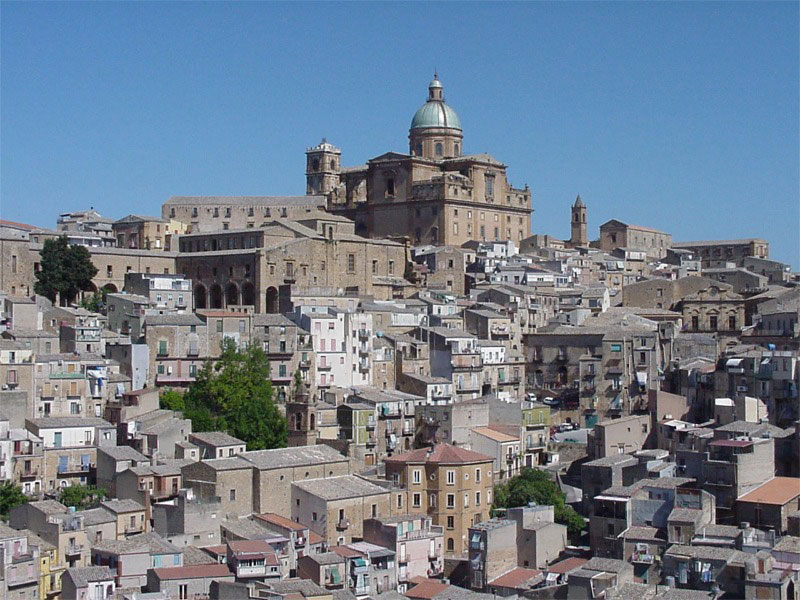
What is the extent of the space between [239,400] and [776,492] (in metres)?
17.3

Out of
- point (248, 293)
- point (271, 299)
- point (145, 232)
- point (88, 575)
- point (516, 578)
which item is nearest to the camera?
point (88, 575)

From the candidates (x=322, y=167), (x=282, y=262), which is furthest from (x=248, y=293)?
(x=322, y=167)

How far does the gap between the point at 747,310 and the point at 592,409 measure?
40.4 feet

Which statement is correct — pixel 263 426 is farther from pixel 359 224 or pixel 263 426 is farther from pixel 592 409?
pixel 359 224

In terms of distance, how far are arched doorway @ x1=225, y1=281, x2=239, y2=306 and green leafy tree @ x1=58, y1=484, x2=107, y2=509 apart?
19173 mm

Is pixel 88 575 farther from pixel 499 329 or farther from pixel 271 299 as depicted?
pixel 271 299

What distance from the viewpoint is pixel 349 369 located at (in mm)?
49969

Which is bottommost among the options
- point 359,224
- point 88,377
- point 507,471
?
point 507,471

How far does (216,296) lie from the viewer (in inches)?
2368

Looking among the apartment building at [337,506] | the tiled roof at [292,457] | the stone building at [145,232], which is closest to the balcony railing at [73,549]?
the tiled roof at [292,457]

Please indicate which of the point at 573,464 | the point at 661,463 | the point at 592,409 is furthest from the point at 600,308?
the point at 661,463

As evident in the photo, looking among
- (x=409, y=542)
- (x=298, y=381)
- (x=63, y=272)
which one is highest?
(x=63, y=272)

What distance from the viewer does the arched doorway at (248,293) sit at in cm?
5847

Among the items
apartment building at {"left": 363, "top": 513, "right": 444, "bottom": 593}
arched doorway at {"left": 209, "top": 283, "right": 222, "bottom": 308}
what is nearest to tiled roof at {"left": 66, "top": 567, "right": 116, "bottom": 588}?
apartment building at {"left": 363, "top": 513, "right": 444, "bottom": 593}
